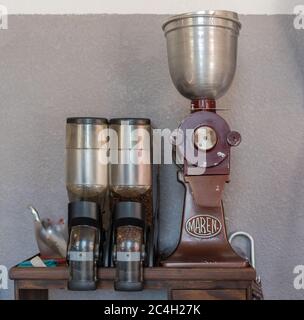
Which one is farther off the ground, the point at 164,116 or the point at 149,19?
the point at 149,19

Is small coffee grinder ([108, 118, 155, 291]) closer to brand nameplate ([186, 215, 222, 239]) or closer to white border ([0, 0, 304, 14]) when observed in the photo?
brand nameplate ([186, 215, 222, 239])

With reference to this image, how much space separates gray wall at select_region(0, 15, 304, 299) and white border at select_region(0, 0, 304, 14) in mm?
27

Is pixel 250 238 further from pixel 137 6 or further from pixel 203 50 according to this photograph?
pixel 137 6

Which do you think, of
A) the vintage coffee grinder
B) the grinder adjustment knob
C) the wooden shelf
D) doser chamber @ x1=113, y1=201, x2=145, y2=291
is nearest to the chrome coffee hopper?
the vintage coffee grinder

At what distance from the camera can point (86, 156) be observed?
167 centimetres

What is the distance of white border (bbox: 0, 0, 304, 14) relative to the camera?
1948mm

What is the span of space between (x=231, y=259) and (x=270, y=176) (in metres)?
0.44

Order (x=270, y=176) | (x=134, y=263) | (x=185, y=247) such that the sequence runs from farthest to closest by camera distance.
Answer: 1. (x=270, y=176)
2. (x=185, y=247)
3. (x=134, y=263)

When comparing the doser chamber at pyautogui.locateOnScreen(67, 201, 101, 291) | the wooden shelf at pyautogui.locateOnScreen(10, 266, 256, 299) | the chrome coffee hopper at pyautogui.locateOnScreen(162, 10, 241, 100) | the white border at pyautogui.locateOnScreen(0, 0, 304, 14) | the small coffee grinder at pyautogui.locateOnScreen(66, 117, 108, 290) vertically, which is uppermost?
the white border at pyautogui.locateOnScreen(0, 0, 304, 14)

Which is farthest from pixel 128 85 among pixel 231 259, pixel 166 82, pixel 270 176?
pixel 231 259

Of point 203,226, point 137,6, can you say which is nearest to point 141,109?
point 137,6
